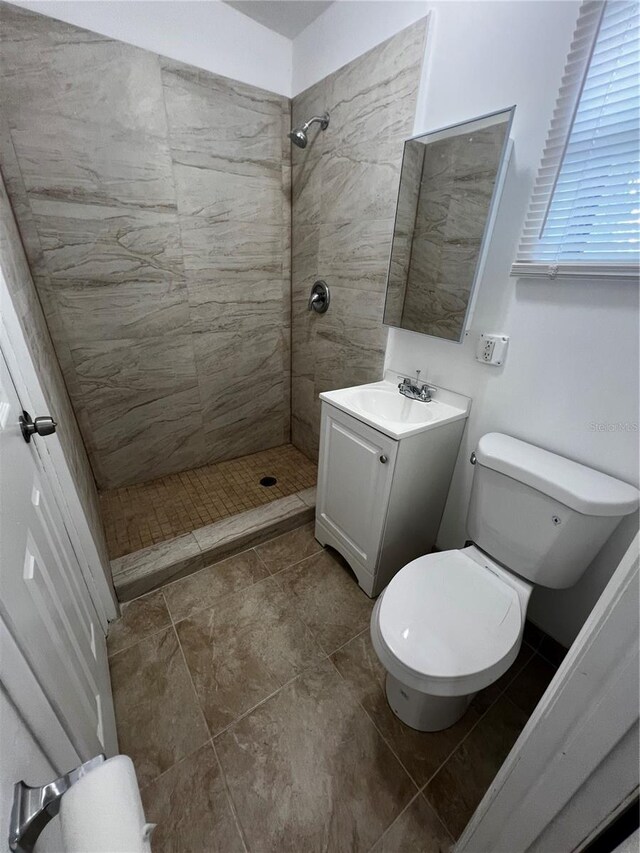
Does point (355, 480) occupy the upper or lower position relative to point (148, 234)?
lower

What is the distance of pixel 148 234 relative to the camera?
1714mm

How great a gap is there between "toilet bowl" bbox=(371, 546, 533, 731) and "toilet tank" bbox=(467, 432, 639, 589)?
10cm

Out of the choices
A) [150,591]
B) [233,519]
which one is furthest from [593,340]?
[150,591]

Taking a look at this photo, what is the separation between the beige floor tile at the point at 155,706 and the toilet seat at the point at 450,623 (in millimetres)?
697

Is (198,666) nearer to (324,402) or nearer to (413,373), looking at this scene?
(324,402)

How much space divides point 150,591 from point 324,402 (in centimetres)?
113

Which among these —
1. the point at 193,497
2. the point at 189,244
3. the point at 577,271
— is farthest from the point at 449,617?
the point at 189,244

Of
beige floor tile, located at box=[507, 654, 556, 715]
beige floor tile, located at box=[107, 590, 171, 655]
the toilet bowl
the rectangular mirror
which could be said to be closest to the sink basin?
the rectangular mirror

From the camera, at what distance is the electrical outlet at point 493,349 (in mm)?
1206

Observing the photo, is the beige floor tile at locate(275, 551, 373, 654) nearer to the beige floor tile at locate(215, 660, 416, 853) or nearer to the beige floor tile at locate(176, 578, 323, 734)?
the beige floor tile at locate(176, 578, 323, 734)

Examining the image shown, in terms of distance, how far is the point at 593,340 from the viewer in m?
1.00

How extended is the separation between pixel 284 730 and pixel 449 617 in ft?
2.13

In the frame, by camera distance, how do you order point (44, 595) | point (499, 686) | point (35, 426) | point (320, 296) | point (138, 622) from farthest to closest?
point (320, 296)
point (138, 622)
point (499, 686)
point (35, 426)
point (44, 595)

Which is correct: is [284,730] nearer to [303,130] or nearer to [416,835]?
[416,835]
